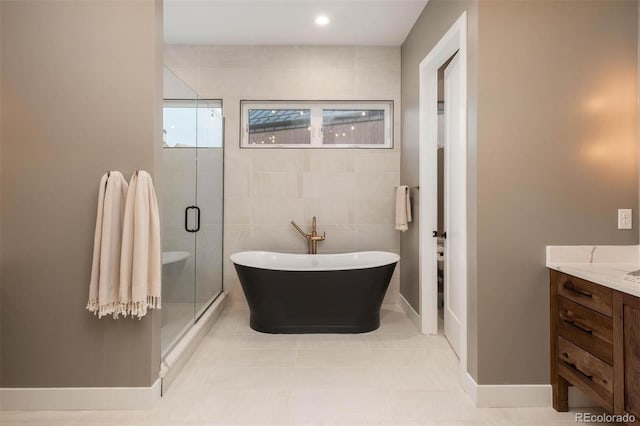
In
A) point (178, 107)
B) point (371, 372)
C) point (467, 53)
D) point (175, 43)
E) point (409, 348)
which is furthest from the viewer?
point (175, 43)

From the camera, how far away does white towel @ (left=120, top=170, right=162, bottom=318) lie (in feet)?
6.30

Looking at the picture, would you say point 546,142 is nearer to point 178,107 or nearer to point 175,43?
point 178,107

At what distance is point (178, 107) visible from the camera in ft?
8.91

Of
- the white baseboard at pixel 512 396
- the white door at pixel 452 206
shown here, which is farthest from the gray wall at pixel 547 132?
the white door at pixel 452 206

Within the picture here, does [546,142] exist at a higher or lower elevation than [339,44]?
lower

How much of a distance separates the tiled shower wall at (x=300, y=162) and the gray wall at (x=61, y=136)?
1948 millimetres

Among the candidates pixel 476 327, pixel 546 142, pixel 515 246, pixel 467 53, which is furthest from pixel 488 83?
pixel 476 327

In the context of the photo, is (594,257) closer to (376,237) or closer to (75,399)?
(376,237)

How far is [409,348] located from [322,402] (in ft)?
3.43

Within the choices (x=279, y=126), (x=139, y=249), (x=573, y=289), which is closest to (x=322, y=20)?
(x=279, y=126)

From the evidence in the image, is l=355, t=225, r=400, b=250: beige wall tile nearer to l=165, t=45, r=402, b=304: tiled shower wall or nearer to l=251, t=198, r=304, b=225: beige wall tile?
l=165, t=45, r=402, b=304: tiled shower wall

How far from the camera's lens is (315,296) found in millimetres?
3148

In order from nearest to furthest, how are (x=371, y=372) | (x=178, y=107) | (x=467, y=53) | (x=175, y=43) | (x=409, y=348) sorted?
(x=467, y=53) < (x=371, y=372) < (x=178, y=107) < (x=409, y=348) < (x=175, y=43)

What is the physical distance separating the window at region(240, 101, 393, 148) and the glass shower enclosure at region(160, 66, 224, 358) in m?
0.40
